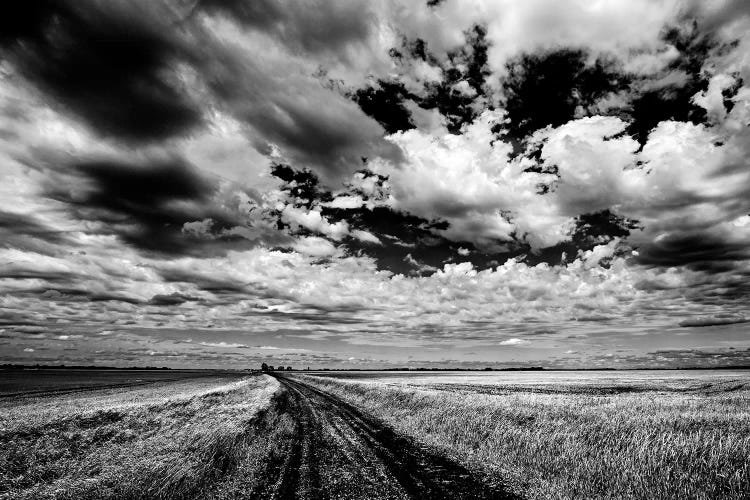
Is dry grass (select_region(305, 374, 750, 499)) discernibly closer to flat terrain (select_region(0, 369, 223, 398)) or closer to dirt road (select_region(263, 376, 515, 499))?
dirt road (select_region(263, 376, 515, 499))

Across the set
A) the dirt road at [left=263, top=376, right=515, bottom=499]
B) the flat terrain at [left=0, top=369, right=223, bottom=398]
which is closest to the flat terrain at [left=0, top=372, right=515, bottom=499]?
the dirt road at [left=263, top=376, right=515, bottom=499]

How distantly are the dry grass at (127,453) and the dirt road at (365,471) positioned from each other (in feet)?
4.28

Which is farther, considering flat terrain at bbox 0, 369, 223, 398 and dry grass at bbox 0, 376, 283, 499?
flat terrain at bbox 0, 369, 223, 398

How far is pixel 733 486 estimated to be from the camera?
8477mm

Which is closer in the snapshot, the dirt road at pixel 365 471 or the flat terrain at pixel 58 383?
the dirt road at pixel 365 471

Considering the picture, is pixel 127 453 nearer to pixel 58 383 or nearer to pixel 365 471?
pixel 365 471

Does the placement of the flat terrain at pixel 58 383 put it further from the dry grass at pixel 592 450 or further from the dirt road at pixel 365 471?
the dry grass at pixel 592 450

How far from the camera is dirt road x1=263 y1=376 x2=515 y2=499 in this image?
8.48m

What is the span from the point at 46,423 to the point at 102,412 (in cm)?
327

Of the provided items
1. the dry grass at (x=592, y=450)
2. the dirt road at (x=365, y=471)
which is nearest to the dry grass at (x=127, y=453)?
the dirt road at (x=365, y=471)

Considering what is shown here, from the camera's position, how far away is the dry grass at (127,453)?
923 centimetres

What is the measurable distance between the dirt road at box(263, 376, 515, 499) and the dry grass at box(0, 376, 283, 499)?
4.28ft

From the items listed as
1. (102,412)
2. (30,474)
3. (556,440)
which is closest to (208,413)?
(102,412)

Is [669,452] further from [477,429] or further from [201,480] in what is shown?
[201,480]
